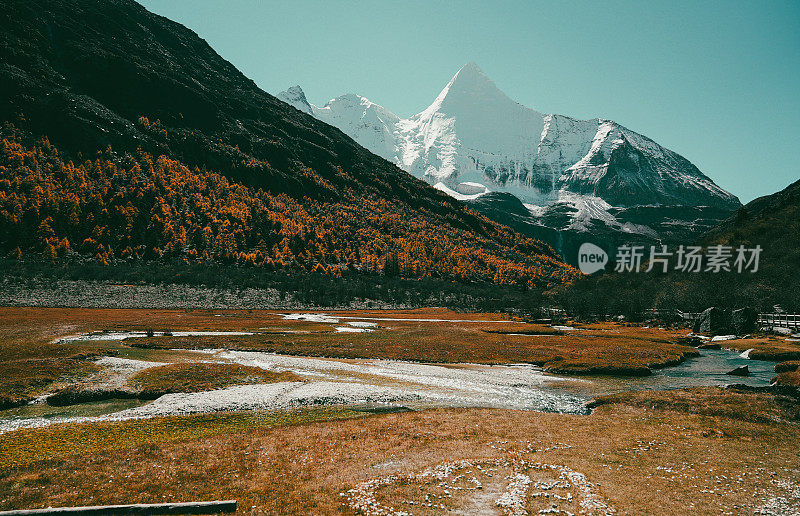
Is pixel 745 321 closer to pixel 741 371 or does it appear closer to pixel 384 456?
pixel 741 371

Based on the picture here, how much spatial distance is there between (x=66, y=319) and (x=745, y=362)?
12894cm

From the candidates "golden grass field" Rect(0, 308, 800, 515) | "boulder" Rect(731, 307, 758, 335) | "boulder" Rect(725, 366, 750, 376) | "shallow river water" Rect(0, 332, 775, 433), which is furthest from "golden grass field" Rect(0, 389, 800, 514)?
"boulder" Rect(731, 307, 758, 335)

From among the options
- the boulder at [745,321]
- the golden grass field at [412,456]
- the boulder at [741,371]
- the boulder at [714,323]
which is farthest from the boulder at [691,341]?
the golden grass field at [412,456]

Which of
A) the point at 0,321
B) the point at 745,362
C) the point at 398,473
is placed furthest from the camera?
the point at 0,321

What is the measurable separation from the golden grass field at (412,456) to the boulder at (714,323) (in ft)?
234

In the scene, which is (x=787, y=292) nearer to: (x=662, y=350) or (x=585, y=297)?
(x=585, y=297)

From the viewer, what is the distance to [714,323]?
99375mm

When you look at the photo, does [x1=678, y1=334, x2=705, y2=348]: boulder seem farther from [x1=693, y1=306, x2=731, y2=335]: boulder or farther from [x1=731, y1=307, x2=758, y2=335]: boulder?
[x1=693, y1=306, x2=731, y2=335]: boulder

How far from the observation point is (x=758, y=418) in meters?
30.7

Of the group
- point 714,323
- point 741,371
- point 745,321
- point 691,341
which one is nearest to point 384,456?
point 741,371

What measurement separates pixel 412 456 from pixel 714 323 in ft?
348

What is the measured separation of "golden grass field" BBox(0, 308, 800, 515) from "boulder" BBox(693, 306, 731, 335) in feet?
234

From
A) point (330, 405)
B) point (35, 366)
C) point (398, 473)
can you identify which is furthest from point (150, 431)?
point (35, 366)

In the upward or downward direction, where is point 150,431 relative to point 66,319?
upward
